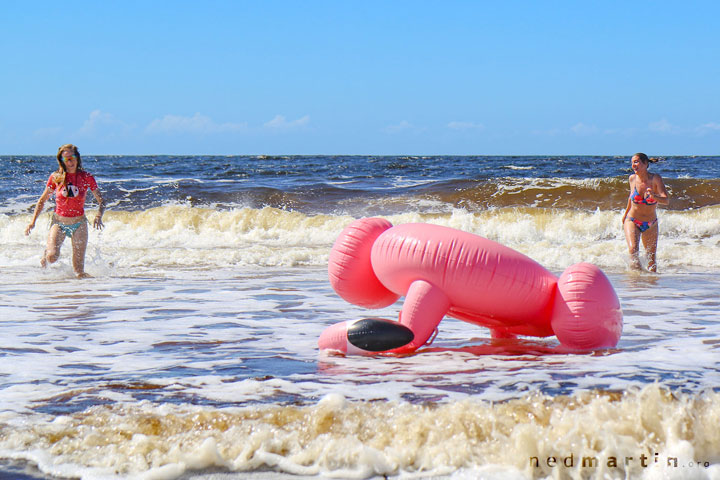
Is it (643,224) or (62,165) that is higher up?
(62,165)

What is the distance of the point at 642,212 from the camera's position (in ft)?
33.7

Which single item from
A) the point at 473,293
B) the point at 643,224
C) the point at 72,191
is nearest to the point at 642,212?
the point at 643,224

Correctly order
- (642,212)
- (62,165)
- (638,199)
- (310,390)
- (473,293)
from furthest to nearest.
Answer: (642,212) < (638,199) < (62,165) < (473,293) < (310,390)

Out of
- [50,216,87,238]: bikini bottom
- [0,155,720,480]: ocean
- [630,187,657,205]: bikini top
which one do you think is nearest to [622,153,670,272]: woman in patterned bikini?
[630,187,657,205]: bikini top

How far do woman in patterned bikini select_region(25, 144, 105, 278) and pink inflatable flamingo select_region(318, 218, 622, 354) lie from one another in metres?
5.44

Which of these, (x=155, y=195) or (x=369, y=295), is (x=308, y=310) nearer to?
(x=369, y=295)

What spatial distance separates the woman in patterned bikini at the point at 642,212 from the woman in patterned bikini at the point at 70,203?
702cm

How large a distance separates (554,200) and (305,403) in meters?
17.6


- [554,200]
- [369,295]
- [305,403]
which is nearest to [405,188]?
[554,200]

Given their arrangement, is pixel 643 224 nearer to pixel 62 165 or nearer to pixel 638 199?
pixel 638 199

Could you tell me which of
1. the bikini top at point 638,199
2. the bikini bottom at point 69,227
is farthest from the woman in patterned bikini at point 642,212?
the bikini bottom at point 69,227

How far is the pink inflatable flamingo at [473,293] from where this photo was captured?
4590mm

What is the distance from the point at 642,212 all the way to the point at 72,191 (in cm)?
755

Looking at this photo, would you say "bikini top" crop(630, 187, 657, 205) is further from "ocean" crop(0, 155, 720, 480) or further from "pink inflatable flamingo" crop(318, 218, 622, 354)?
"pink inflatable flamingo" crop(318, 218, 622, 354)
